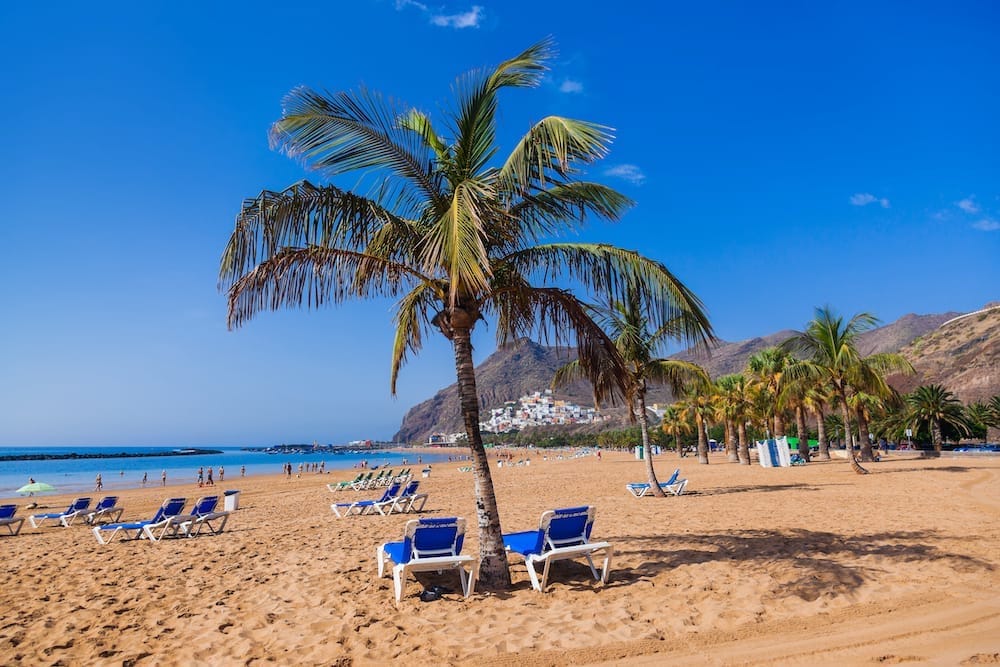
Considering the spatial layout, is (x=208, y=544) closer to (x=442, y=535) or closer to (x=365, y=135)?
(x=442, y=535)

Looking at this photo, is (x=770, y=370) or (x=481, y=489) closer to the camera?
(x=481, y=489)

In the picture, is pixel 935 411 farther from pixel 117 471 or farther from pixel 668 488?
pixel 117 471

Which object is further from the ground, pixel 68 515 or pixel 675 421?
pixel 675 421

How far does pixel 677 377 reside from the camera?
16.8 metres

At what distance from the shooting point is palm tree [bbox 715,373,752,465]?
105 ft

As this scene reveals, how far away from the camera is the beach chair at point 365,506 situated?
13438 mm

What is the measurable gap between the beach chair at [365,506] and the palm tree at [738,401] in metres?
23.8

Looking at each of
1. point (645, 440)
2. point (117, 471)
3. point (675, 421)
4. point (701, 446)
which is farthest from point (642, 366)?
point (117, 471)

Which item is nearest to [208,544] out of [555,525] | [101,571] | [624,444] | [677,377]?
[101,571]

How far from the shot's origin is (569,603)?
527 centimetres

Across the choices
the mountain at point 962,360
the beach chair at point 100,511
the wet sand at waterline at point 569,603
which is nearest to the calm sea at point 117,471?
the beach chair at point 100,511

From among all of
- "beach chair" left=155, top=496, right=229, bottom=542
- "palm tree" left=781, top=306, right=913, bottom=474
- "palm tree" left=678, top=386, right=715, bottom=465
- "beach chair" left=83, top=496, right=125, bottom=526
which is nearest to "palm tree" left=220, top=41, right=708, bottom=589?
"beach chair" left=155, top=496, right=229, bottom=542

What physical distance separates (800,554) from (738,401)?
27.9 metres

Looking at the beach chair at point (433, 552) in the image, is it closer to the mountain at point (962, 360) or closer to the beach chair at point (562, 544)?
the beach chair at point (562, 544)
